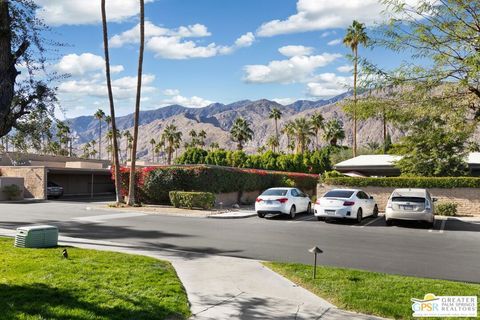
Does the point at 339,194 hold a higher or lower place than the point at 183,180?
lower

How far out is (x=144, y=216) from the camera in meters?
21.9

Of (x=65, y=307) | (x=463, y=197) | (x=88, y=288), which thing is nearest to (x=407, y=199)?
(x=463, y=197)

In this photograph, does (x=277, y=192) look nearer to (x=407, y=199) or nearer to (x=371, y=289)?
(x=407, y=199)

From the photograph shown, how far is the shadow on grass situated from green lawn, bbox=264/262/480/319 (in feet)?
8.64

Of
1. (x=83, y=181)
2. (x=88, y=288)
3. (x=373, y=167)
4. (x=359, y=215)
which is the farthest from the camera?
(x=83, y=181)

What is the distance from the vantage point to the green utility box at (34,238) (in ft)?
35.4

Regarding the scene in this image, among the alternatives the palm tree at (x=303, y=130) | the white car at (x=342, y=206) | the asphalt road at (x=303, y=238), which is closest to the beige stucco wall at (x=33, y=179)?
the asphalt road at (x=303, y=238)

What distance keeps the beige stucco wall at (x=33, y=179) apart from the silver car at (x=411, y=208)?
2704cm

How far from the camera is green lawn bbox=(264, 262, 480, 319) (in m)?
6.53

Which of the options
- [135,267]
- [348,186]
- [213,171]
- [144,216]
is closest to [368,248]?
[135,267]

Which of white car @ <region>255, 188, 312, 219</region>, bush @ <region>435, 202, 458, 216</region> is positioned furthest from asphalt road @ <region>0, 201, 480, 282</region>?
bush @ <region>435, 202, 458, 216</region>

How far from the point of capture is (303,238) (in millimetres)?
14484

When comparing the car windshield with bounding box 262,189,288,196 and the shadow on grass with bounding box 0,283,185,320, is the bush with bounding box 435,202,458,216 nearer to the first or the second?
the car windshield with bounding box 262,189,288,196
